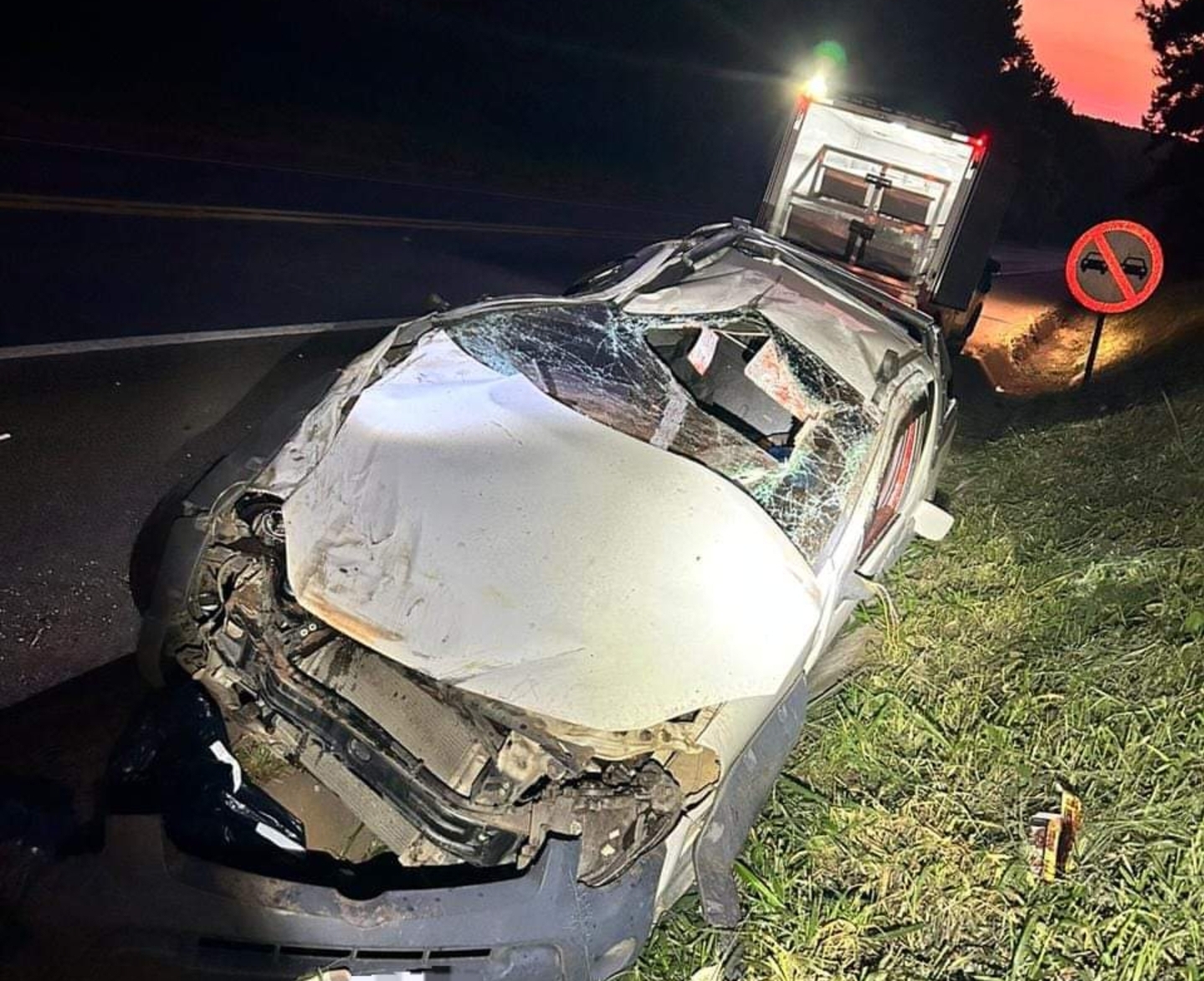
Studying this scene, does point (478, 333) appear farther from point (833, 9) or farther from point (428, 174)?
point (833, 9)

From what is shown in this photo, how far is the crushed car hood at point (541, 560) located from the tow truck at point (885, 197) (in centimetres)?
621

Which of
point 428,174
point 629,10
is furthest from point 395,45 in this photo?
point 629,10

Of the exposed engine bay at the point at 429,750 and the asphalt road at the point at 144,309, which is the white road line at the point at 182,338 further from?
the exposed engine bay at the point at 429,750

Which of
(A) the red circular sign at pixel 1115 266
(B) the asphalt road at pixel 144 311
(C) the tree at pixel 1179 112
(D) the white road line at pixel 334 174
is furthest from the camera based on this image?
(C) the tree at pixel 1179 112

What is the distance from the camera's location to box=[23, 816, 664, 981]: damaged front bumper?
202 cm

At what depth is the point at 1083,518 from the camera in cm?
502

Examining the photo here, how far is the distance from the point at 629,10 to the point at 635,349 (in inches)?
970

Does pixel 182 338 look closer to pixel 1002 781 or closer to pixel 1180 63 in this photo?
pixel 1002 781

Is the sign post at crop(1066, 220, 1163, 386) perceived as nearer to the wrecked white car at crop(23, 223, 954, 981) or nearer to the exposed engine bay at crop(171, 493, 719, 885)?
the wrecked white car at crop(23, 223, 954, 981)

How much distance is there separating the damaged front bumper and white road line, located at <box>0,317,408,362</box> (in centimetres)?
409

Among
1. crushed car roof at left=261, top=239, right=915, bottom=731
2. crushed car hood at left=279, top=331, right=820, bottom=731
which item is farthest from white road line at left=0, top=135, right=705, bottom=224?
crushed car hood at left=279, top=331, right=820, bottom=731

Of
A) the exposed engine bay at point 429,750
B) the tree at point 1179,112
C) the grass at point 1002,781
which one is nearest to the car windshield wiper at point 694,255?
the grass at point 1002,781

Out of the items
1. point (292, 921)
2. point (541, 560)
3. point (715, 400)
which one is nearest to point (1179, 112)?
point (715, 400)

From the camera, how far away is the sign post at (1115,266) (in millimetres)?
5863
